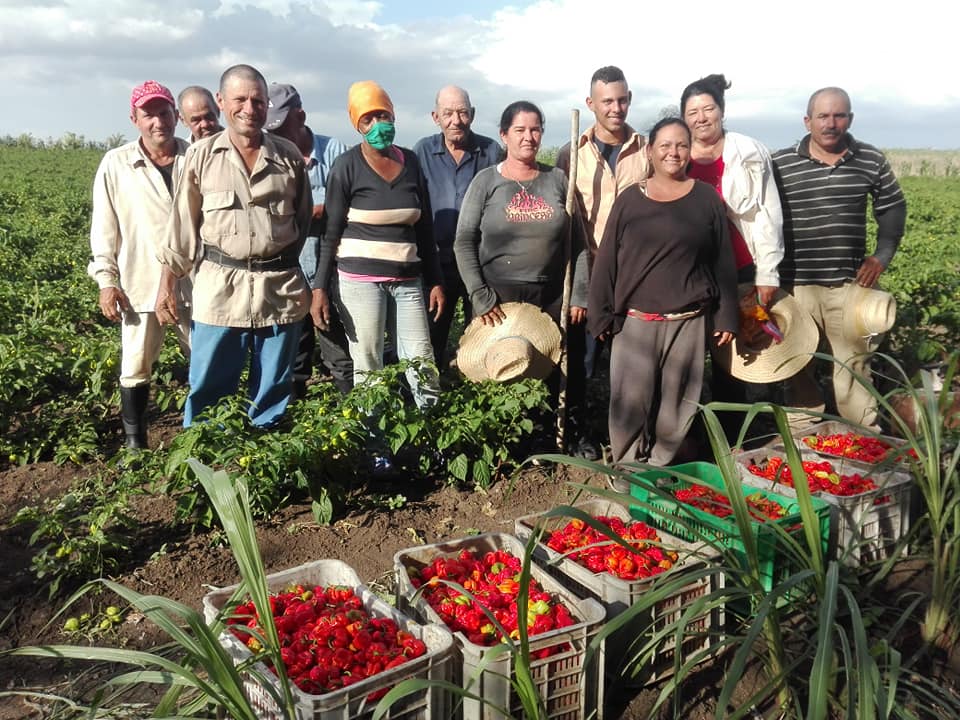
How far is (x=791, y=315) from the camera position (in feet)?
14.2

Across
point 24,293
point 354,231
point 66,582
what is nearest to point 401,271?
point 354,231

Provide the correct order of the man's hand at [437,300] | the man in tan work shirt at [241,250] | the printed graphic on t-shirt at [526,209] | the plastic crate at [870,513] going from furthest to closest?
the man's hand at [437,300]
the printed graphic on t-shirt at [526,209]
the man in tan work shirt at [241,250]
the plastic crate at [870,513]

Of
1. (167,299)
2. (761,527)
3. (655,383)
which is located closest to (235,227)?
(167,299)

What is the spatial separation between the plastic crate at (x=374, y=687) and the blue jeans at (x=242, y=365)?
5.44ft

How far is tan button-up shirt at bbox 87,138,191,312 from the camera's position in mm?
4102

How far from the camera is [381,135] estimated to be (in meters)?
4.05

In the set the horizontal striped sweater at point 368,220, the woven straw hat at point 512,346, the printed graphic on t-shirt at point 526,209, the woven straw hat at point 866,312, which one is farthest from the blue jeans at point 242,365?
the woven straw hat at point 866,312

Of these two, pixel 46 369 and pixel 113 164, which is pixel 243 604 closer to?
pixel 113 164

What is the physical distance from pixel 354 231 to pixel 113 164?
1.22 meters

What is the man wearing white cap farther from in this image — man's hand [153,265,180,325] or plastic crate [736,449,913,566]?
plastic crate [736,449,913,566]

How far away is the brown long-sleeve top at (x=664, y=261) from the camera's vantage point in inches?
150

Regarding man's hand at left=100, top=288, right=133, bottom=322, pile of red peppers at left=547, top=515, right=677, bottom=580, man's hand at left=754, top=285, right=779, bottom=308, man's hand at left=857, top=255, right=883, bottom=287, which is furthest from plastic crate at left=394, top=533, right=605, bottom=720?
man's hand at left=857, top=255, right=883, bottom=287

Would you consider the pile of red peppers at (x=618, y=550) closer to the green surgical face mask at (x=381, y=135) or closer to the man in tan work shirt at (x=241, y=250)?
the man in tan work shirt at (x=241, y=250)

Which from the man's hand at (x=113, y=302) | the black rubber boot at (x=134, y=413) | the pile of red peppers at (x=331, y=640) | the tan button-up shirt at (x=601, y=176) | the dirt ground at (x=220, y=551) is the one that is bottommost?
the dirt ground at (x=220, y=551)
